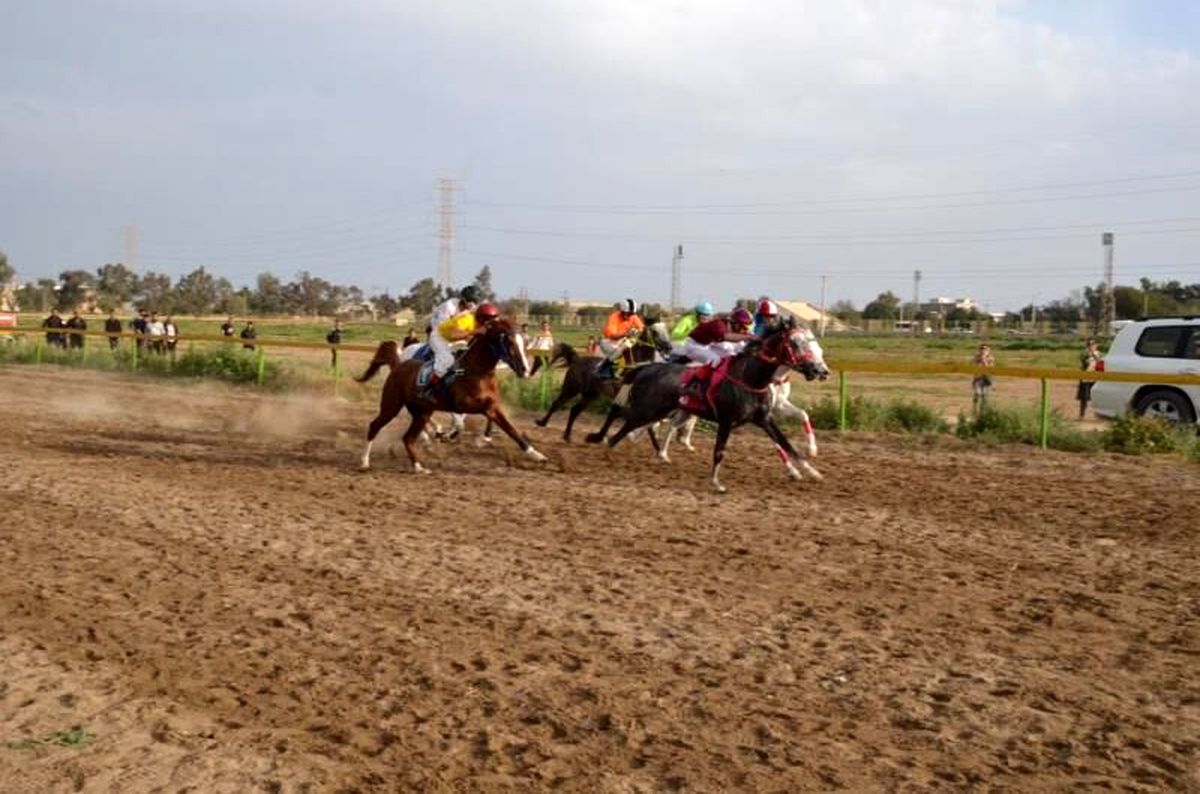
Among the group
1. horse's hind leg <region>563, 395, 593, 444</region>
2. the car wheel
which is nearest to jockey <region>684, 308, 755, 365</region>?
horse's hind leg <region>563, 395, 593, 444</region>

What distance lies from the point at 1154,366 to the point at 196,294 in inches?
3977

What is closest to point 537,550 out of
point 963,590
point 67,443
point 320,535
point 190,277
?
point 320,535

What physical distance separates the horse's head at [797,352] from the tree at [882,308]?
294 ft

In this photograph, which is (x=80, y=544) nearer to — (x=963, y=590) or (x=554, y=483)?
(x=554, y=483)

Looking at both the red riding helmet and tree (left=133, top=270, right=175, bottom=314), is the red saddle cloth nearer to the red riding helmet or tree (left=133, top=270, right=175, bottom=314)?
the red riding helmet

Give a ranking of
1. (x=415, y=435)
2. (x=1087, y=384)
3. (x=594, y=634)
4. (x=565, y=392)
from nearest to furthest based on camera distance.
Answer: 1. (x=594, y=634)
2. (x=415, y=435)
3. (x=565, y=392)
4. (x=1087, y=384)

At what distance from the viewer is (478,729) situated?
18.0ft

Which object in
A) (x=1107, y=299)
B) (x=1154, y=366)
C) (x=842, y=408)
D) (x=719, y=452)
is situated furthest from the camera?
(x=1107, y=299)

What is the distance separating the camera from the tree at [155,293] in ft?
343

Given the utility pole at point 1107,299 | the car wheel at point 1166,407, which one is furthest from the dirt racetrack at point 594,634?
the utility pole at point 1107,299

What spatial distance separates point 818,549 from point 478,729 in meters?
4.67

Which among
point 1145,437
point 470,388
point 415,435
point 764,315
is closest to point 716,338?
point 764,315

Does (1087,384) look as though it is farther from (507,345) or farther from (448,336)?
(448,336)

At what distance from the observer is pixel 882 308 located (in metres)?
106
